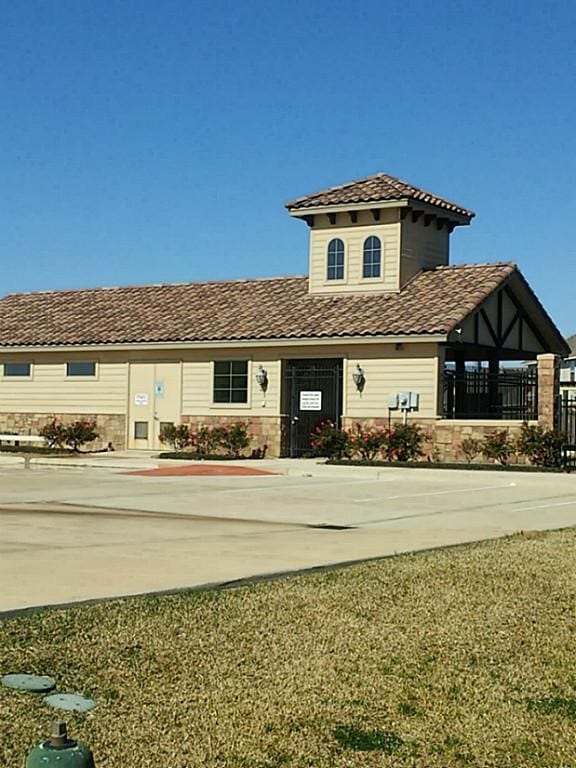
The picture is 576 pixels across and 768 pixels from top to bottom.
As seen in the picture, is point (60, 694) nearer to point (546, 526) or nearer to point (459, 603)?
point (459, 603)

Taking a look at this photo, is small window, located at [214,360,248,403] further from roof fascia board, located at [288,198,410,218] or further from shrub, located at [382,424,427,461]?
shrub, located at [382,424,427,461]

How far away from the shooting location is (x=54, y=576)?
976cm

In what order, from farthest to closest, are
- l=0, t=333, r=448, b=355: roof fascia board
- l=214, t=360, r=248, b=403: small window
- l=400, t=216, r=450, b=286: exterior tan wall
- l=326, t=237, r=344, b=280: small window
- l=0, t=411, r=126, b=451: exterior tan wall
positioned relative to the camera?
l=0, t=411, r=126, b=451: exterior tan wall < l=326, t=237, r=344, b=280: small window < l=214, t=360, r=248, b=403: small window < l=400, t=216, r=450, b=286: exterior tan wall < l=0, t=333, r=448, b=355: roof fascia board

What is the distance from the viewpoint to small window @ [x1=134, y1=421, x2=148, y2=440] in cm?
3366

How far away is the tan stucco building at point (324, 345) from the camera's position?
1164 inches

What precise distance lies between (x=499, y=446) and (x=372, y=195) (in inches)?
320

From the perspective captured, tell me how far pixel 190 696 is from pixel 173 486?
49.4ft

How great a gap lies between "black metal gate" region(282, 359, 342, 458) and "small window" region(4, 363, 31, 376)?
9.33 metres

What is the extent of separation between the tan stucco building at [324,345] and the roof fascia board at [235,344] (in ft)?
0.14

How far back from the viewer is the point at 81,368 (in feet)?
115

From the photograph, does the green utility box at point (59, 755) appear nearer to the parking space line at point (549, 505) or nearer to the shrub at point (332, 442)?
the parking space line at point (549, 505)

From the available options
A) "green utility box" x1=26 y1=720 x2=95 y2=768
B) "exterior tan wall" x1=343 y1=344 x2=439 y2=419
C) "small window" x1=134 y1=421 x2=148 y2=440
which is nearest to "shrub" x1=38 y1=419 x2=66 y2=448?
"small window" x1=134 y1=421 x2=148 y2=440

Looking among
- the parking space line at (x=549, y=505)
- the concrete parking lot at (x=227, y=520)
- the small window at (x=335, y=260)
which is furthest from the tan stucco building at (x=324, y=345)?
the parking space line at (x=549, y=505)

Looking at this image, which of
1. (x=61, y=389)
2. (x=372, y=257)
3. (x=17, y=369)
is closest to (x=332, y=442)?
(x=372, y=257)
